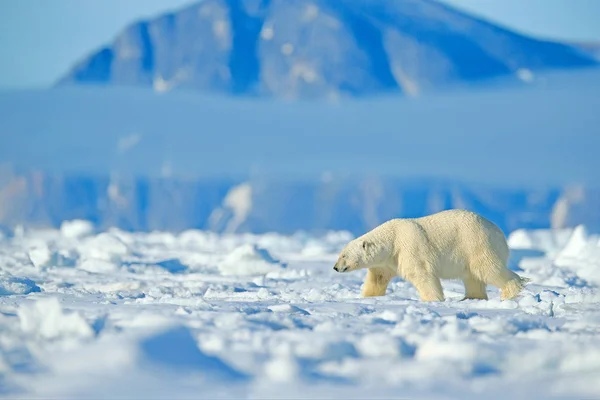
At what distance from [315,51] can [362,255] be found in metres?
50.9

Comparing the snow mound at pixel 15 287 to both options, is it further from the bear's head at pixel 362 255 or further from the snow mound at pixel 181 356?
the snow mound at pixel 181 356

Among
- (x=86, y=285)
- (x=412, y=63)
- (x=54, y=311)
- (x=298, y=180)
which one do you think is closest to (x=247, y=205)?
(x=298, y=180)

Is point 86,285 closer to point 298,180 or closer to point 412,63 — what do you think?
point 298,180

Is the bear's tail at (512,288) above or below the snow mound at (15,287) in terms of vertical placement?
below

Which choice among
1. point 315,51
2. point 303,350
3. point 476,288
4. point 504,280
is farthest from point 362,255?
point 315,51

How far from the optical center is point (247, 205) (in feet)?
153

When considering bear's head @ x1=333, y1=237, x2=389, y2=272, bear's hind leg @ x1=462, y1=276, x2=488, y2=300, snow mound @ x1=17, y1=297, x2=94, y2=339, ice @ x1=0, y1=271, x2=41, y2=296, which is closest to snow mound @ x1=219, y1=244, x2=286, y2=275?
ice @ x1=0, y1=271, x2=41, y2=296

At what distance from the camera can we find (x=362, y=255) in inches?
338

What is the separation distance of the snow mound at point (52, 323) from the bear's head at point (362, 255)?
359 cm

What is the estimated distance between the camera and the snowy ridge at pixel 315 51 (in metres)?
58.6

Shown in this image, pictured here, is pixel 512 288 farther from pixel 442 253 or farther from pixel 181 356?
pixel 181 356

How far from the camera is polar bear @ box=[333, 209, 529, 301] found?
8.32 metres

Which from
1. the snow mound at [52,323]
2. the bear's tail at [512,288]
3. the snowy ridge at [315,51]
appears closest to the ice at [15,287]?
the snow mound at [52,323]

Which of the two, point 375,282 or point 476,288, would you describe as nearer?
point 476,288
